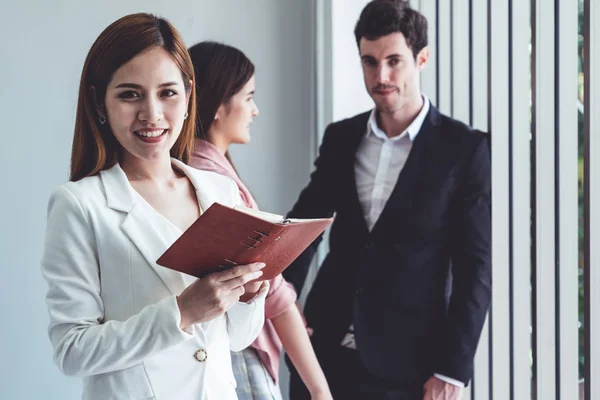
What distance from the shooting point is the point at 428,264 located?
2.07 m

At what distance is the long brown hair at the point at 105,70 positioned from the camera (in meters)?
1.28

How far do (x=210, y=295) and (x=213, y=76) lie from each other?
0.89m

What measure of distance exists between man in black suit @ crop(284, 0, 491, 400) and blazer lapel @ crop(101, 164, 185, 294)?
0.94 m

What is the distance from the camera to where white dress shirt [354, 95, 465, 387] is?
216 cm

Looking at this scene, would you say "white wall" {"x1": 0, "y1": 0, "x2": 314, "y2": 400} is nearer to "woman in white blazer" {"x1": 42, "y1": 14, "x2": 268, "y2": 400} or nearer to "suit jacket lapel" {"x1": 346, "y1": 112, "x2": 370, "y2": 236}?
"suit jacket lapel" {"x1": 346, "y1": 112, "x2": 370, "y2": 236}

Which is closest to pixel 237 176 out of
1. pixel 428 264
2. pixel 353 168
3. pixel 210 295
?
pixel 353 168

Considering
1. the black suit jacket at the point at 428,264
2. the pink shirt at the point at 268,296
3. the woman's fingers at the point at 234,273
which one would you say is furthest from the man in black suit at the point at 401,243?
the woman's fingers at the point at 234,273

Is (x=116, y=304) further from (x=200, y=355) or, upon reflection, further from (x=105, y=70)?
(x=105, y=70)
